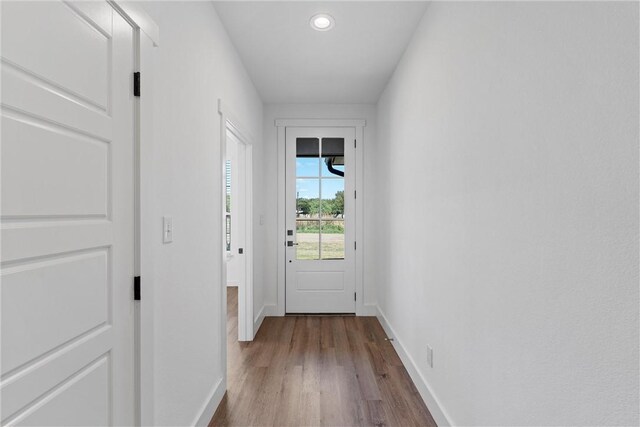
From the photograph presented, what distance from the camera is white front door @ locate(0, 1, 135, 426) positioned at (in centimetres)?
79

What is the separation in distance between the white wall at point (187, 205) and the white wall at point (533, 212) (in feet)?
4.50

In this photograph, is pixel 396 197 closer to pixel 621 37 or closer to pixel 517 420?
pixel 517 420

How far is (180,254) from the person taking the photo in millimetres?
1626

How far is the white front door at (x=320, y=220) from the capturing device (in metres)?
4.05

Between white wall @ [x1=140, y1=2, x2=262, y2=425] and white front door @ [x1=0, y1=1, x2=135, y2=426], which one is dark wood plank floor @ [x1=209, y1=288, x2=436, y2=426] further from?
white front door @ [x1=0, y1=1, x2=135, y2=426]

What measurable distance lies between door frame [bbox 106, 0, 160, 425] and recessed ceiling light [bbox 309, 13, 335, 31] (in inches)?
47.8

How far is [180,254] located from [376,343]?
2.22 m

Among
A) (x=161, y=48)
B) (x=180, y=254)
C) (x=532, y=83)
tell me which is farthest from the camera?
(x=180, y=254)

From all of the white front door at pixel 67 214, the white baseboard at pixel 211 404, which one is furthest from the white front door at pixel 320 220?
the white front door at pixel 67 214

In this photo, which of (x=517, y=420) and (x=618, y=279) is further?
(x=517, y=420)

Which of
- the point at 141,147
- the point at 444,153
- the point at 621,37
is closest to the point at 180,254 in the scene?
the point at 141,147

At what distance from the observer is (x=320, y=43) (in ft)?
8.41

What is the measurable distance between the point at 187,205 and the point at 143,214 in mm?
430

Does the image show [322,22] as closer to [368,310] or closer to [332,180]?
[332,180]
